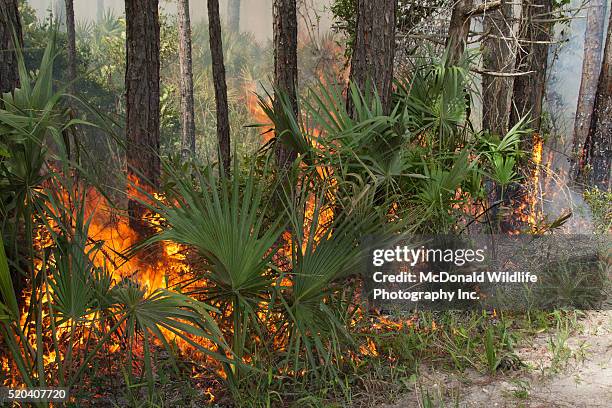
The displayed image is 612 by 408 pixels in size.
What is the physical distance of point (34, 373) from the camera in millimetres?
4402

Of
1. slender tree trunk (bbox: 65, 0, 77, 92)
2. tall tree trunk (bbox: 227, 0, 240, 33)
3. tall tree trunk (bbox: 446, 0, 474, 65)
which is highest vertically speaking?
tall tree trunk (bbox: 227, 0, 240, 33)

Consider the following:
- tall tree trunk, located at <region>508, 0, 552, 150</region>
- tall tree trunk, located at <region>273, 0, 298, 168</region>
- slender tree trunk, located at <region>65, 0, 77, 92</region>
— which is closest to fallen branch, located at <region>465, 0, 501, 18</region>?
tall tree trunk, located at <region>508, 0, 552, 150</region>

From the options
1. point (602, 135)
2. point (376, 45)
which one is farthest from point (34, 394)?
point (602, 135)

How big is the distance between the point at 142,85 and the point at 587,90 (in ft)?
26.3

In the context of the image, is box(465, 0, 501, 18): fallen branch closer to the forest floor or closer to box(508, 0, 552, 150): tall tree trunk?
box(508, 0, 552, 150): tall tree trunk

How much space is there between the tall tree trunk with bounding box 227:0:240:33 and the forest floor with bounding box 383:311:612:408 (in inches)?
1079

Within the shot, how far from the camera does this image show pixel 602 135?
922 centimetres

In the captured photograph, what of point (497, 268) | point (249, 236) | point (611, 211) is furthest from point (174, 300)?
point (611, 211)

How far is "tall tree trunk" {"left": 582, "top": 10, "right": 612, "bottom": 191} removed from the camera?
9.16m

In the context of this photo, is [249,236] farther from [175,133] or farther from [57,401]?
[175,133]

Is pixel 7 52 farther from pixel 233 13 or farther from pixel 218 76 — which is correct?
pixel 233 13

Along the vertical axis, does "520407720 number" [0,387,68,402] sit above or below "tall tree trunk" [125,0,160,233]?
below

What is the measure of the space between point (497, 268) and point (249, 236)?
277 centimetres

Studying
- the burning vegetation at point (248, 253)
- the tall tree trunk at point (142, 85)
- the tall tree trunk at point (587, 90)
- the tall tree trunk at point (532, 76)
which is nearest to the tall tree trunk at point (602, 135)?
the tall tree trunk at point (587, 90)
